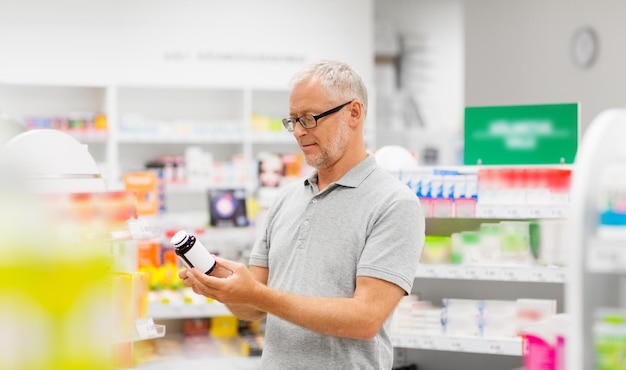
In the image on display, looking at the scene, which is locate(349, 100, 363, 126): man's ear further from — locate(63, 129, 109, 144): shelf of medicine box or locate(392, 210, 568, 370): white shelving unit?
locate(63, 129, 109, 144): shelf of medicine box

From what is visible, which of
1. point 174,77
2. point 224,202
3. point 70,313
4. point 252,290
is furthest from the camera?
point 174,77

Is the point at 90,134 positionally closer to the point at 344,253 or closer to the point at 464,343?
the point at 464,343

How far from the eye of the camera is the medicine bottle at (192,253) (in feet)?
8.34

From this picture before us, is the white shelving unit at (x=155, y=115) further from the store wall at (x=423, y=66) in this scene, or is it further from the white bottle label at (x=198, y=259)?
the white bottle label at (x=198, y=259)

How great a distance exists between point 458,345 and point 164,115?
5256mm

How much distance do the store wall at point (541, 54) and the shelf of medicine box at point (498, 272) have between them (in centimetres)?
435

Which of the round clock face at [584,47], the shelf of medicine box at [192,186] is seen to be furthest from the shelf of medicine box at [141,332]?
the round clock face at [584,47]

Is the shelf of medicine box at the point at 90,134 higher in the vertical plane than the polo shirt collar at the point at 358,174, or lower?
higher

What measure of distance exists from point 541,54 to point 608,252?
314 inches

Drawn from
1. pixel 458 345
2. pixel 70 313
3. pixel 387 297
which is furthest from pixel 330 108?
pixel 458 345

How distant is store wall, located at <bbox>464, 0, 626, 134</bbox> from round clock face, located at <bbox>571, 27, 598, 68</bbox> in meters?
0.06

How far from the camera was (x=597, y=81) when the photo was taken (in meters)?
8.39

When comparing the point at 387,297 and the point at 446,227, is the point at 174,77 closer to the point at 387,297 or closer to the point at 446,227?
the point at 446,227

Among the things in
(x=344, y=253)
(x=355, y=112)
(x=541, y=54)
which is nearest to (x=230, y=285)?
(x=344, y=253)
